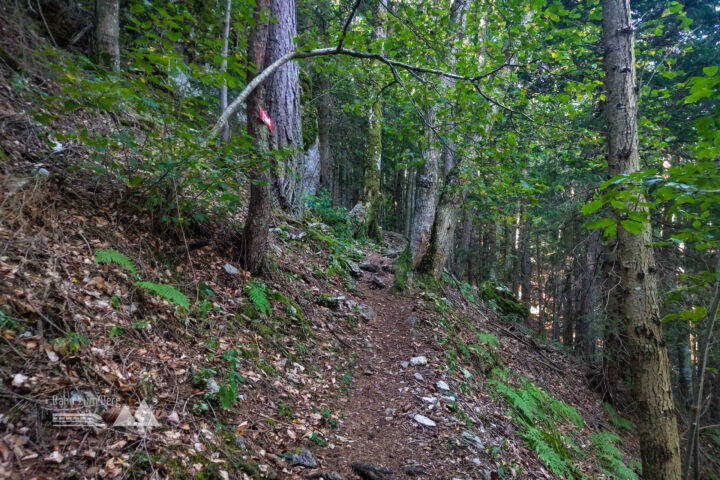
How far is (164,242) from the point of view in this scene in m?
3.91

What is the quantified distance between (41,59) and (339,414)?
5699mm

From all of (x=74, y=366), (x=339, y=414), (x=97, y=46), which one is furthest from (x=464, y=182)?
(x=97, y=46)

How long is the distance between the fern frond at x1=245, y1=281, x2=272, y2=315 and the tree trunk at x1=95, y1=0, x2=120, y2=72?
4750 millimetres

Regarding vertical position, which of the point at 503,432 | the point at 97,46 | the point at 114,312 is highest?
the point at 97,46

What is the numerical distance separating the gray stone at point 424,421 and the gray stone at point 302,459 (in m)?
1.37

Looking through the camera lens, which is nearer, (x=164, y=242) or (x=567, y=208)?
(x=164, y=242)

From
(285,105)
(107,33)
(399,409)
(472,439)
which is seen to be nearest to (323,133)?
(285,105)

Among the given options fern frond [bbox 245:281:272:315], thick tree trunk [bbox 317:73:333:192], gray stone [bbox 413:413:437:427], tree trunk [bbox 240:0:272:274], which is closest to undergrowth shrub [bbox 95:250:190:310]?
fern frond [bbox 245:281:272:315]

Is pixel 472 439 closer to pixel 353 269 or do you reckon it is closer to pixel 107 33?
pixel 353 269

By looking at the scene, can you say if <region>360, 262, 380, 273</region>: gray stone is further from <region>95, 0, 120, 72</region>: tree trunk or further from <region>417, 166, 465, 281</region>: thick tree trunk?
<region>95, 0, 120, 72</region>: tree trunk

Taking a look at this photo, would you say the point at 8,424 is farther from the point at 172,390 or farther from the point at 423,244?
the point at 423,244

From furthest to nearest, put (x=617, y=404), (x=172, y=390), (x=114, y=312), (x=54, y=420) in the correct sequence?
1. (x=617, y=404)
2. (x=114, y=312)
3. (x=172, y=390)
4. (x=54, y=420)

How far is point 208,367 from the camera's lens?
308cm

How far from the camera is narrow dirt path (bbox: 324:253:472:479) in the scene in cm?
314
